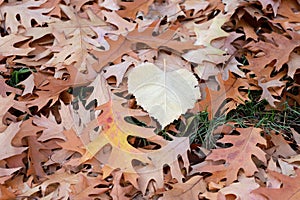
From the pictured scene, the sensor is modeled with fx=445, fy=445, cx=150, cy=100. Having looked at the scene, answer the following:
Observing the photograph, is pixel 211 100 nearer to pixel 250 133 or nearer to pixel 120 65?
pixel 250 133

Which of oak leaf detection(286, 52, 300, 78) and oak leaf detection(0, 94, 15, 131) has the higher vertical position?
oak leaf detection(286, 52, 300, 78)

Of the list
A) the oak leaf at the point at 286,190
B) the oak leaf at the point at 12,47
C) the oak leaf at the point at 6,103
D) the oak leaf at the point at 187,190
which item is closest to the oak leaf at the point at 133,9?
the oak leaf at the point at 12,47

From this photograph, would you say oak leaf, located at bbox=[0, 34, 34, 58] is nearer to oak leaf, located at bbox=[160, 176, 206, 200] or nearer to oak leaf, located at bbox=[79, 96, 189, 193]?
oak leaf, located at bbox=[79, 96, 189, 193]

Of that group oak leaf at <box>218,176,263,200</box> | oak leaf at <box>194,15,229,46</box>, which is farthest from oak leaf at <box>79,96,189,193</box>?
oak leaf at <box>194,15,229,46</box>

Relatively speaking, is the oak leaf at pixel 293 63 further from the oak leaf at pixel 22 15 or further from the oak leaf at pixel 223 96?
the oak leaf at pixel 22 15

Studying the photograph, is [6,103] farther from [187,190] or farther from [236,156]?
[236,156]

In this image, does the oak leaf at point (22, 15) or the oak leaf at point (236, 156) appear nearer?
the oak leaf at point (236, 156)

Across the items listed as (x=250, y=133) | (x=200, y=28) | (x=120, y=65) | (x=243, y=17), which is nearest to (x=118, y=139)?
(x=120, y=65)

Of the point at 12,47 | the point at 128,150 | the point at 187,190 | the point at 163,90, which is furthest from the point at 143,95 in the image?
the point at 12,47

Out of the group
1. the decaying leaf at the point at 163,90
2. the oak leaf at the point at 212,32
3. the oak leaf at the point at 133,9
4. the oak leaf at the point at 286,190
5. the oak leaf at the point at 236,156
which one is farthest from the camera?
the oak leaf at the point at 133,9
